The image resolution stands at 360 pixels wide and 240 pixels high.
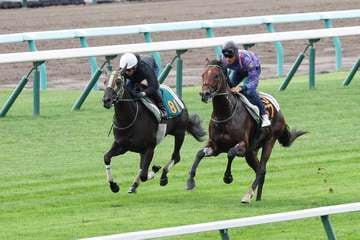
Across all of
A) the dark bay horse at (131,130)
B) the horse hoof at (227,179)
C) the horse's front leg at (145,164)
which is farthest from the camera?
the horse's front leg at (145,164)

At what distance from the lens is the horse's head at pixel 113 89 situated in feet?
42.4

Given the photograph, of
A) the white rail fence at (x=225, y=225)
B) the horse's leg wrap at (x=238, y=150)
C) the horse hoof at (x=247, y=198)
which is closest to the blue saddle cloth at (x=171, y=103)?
the horse's leg wrap at (x=238, y=150)

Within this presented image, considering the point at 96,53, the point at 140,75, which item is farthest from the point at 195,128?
the point at 96,53

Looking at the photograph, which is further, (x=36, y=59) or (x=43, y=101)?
(x=43, y=101)

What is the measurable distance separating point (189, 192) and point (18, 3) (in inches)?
927

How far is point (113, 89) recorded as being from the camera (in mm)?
13016

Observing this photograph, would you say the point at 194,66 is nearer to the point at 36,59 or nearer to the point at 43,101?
the point at 43,101

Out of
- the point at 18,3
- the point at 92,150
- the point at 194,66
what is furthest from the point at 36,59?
the point at 18,3

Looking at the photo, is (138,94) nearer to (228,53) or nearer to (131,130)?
(131,130)

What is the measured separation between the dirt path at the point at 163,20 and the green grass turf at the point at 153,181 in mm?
4061

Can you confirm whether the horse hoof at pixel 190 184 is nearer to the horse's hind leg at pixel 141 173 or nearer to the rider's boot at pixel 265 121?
the horse's hind leg at pixel 141 173

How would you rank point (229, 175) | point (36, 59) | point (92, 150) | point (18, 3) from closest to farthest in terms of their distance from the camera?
1. point (229, 175)
2. point (92, 150)
3. point (36, 59)
4. point (18, 3)

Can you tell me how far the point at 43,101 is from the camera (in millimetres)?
19594

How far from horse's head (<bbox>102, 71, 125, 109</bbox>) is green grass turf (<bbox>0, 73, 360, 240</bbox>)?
84cm
